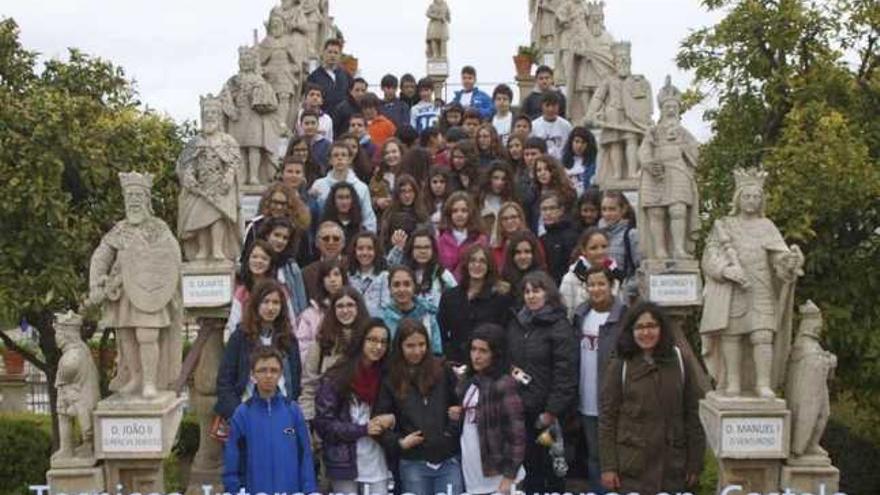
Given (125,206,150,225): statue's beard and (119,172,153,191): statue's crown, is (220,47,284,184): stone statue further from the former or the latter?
(125,206,150,225): statue's beard

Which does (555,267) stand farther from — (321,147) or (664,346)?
(321,147)

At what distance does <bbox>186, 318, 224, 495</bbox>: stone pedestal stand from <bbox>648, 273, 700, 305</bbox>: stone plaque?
382cm

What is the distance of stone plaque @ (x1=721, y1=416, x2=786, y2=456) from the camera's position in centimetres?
959

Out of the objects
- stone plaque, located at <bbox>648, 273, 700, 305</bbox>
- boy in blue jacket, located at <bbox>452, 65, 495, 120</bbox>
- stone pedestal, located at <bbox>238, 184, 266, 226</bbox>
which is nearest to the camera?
stone plaque, located at <bbox>648, 273, 700, 305</bbox>

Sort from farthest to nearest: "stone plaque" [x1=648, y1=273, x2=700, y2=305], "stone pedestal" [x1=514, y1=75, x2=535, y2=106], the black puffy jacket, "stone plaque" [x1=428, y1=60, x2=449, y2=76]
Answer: "stone plaque" [x1=428, y1=60, x2=449, y2=76], "stone pedestal" [x1=514, y1=75, x2=535, y2=106], "stone plaque" [x1=648, y1=273, x2=700, y2=305], the black puffy jacket

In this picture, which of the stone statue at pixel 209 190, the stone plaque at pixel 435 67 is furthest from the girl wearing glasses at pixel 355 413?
the stone plaque at pixel 435 67

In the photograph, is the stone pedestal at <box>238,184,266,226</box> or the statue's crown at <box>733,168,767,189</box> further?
the stone pedestal at <box>238,184,266,226</box>

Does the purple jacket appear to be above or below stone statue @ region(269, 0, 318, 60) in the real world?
below

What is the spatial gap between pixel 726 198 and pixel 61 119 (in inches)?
299

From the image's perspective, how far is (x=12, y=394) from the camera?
24.4 metres

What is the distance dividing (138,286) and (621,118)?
766 cm

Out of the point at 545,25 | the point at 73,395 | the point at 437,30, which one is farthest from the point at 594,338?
the point at 437,30

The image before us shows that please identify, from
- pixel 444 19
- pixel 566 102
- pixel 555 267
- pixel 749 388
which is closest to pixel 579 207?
pixel 555 267

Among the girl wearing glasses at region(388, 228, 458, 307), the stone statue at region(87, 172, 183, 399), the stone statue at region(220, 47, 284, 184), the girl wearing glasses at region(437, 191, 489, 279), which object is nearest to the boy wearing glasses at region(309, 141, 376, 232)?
the girl wearing glasses at region(437, 191, 489, 279)
